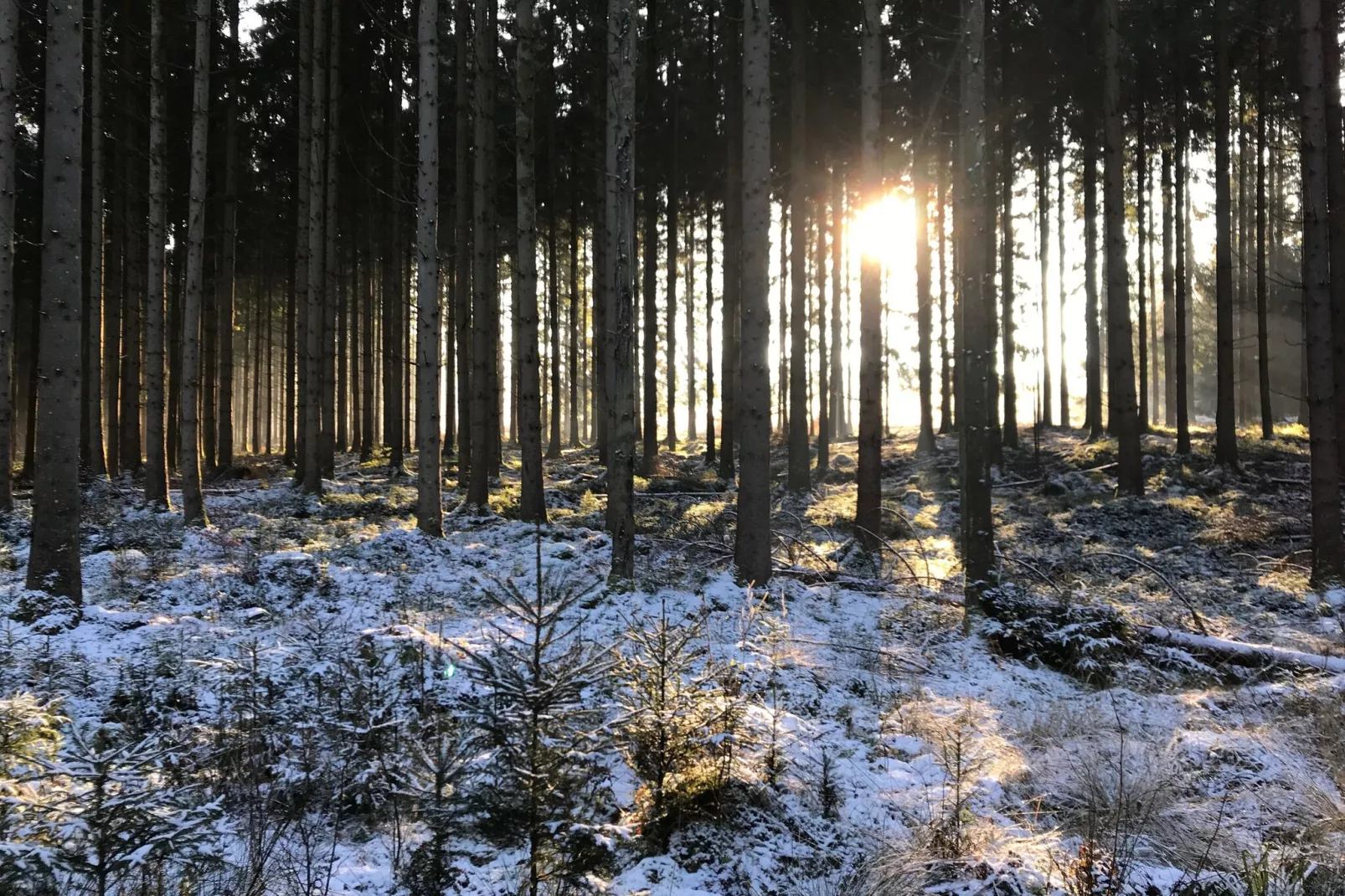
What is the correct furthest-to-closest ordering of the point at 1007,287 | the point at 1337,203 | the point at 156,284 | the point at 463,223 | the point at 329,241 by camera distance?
the point at 1007,287, the point at 463,223, the point at 329,241, the point at 1337,203, the point at 156,284

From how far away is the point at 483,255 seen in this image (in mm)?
14148

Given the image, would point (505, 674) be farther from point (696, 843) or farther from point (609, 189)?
point (609, 189)

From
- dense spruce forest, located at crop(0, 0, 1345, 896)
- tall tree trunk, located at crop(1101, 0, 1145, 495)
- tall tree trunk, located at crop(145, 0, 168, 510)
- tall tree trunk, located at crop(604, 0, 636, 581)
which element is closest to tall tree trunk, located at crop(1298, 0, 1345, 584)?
dense spruce forest, located at crop(0, 0, 1345, 896)

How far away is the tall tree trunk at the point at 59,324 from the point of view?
22.5 ft

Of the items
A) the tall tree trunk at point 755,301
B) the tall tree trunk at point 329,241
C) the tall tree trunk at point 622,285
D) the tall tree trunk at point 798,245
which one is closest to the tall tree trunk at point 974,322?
the tall tree trunk at point 755,301

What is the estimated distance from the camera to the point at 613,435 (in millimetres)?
9445

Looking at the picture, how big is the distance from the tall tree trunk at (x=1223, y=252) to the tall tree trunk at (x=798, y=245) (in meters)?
9.34

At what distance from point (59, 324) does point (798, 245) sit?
14137 millimetres

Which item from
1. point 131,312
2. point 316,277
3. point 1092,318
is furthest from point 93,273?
point 1092,318

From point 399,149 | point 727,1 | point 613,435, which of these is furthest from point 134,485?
point 727,1

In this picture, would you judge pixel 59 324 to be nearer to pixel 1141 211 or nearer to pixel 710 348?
pixel 710 348

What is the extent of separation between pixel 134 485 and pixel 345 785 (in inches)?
643

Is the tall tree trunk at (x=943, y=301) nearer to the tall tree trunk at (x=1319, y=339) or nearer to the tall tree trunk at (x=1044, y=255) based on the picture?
the tall tree trunk at (x=1044, y=255)

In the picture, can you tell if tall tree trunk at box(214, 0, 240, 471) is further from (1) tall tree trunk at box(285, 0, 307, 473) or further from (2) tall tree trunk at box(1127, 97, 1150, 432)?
(2) tall tree trunk at box(1127, 97, 1150, 432)
